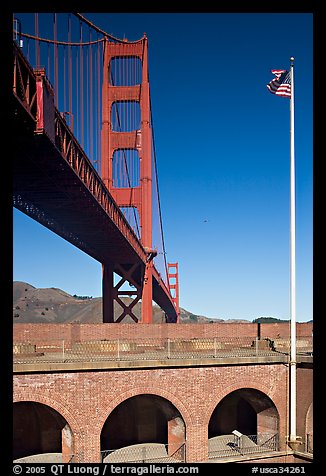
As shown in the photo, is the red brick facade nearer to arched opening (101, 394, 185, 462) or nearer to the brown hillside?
arched opening (101, 394, 185, 462)

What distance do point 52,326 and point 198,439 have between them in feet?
23.3

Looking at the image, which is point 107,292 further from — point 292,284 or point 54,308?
point 54,308

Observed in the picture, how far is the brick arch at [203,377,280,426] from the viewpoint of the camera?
13.1 meters

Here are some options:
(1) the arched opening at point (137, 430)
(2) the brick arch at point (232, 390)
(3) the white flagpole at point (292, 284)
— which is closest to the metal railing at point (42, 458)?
(1) the arched opening at point (137, 430)

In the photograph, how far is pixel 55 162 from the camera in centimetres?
1419

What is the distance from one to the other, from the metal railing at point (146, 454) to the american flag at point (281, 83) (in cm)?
1052

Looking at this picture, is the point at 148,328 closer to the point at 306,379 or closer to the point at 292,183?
the point at 306,379

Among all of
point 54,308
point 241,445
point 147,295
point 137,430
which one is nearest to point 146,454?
point 137,430

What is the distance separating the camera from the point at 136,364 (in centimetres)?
1250

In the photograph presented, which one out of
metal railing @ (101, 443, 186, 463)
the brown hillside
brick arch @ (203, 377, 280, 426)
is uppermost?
brick arch @ (203, 377, 280, 426)

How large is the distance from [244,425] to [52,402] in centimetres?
761

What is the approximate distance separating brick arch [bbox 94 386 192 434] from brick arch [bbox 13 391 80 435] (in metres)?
0.64

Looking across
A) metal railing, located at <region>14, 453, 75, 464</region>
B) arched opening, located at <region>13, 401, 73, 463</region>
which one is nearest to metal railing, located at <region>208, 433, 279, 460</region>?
metal railing, located at <region>14, 453, 75, 464</region>
